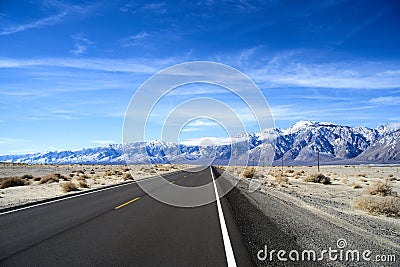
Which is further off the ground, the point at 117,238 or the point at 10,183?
the point at 117,238

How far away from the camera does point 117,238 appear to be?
309 inches

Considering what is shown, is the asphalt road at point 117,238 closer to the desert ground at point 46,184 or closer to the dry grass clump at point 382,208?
the desert ground at point 46,184

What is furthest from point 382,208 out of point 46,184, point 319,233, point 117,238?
point 46,184

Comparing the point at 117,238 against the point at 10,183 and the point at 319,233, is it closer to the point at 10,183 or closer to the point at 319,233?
the point at 319,233

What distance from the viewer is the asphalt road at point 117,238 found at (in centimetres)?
616

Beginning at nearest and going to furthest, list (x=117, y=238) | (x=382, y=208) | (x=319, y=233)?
1. (x=117, y=238)
2. (x=319, y=233)
3. (x=382, y=208)

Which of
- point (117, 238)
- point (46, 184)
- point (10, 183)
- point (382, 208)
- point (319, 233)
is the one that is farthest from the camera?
point (46, 184)

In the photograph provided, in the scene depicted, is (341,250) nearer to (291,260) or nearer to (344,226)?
(291,260)

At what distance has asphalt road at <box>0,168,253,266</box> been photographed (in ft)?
A: 20.2

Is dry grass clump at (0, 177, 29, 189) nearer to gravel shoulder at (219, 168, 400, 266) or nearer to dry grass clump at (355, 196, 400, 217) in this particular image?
gravel shoulder at (219, 168, 400, 266)

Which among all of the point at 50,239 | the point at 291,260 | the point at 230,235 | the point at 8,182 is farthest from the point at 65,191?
the point at 291,260

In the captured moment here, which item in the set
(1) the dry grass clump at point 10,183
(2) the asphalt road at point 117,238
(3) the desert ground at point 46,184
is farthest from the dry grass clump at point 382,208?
(1) the dry grass clump at point 10,183

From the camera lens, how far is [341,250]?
7012 millimetres

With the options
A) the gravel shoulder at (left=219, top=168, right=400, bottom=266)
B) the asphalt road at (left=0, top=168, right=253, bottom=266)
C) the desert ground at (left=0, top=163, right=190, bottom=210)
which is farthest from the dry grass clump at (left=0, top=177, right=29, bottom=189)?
the gravel shoulder at (left=219, top=168, right=400, bottom=266)
